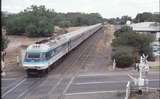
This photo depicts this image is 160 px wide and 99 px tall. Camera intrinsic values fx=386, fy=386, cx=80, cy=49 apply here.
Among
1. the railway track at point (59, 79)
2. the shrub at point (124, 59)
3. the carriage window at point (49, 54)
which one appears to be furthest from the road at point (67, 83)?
the carriage window at point (49, 54)

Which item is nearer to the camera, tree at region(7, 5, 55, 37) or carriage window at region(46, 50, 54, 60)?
carriage window at region(46, 50, 54, 60)

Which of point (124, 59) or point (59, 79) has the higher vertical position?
point (124, 59)

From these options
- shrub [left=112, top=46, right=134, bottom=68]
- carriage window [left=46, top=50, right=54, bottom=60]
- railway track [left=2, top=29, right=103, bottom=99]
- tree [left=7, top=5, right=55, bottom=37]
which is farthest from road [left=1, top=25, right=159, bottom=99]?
tree [left=7, top=5, right=55, bottom=37]

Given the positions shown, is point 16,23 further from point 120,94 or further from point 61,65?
point 120,94

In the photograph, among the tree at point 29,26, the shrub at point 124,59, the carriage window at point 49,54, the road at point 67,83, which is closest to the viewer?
the road at point 67,83

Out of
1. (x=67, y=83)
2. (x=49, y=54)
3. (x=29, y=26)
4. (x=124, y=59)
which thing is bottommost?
(x=67, y=83)

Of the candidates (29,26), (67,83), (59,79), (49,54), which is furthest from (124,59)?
(29,26)

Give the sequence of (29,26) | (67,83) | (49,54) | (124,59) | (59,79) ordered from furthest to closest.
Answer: (29,26) < (124,59) < (49,54) < (59,79) < (67,83)

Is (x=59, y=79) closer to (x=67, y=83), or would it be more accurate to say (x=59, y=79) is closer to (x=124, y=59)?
(x=67, y=83)

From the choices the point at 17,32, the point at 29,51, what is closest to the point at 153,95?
the point at 29,51

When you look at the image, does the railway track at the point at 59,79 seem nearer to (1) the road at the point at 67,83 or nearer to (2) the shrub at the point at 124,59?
(1) the road at the point at 67,83

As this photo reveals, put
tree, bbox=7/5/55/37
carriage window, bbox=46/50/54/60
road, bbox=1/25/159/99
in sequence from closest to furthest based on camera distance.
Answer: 1. road, bbox=1/25/159/99
2. carriage window, bbox=46/50/54/60
3. tree, bbox=7/5/55/37

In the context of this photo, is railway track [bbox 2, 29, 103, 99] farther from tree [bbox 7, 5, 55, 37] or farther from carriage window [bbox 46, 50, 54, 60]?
tree [bbox 7, 5, 55, 37]

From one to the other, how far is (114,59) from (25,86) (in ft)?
36.4
